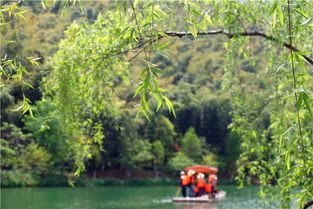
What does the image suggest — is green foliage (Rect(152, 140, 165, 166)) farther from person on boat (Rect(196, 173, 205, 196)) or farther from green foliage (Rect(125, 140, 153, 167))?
person on boat (Rect(196, 173, 205, 196))

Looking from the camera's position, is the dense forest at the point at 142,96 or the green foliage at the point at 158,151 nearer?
the dense forest at the point at 142,96

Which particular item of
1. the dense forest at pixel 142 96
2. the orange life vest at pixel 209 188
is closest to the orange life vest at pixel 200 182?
the orange life vest at pixel 209 188

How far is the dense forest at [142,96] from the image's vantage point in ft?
8.06

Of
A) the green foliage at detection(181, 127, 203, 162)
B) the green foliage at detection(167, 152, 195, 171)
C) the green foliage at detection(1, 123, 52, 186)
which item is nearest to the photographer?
the green foliage at detection(1, 123, 52, 186)

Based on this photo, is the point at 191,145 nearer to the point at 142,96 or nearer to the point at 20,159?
the point at 20,159

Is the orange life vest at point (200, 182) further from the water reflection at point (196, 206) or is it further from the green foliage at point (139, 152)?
the green foliage at point (139, 152)

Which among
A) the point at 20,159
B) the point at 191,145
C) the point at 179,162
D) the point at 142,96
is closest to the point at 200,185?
the point at 20,159

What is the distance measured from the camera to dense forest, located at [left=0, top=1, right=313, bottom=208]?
8.06 feet

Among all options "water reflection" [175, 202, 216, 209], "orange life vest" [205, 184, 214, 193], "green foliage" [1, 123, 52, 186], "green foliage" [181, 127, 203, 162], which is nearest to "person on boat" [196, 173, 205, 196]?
"orange life vest" [205, 184, 214, 193]

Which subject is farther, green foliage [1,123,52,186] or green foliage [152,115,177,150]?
green foliage [152,115,177,150]

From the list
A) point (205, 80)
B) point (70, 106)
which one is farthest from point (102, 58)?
point (205, 80)

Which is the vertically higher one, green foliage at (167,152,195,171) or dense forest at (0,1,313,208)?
dense forest at (0,1,313,208)

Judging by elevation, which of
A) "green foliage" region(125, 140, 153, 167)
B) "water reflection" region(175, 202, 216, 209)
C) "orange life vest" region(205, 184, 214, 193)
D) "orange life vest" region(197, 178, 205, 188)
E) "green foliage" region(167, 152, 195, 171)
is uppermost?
"green foliage" region(125, 140, 153, 167)

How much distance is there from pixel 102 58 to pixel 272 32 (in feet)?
4.30
